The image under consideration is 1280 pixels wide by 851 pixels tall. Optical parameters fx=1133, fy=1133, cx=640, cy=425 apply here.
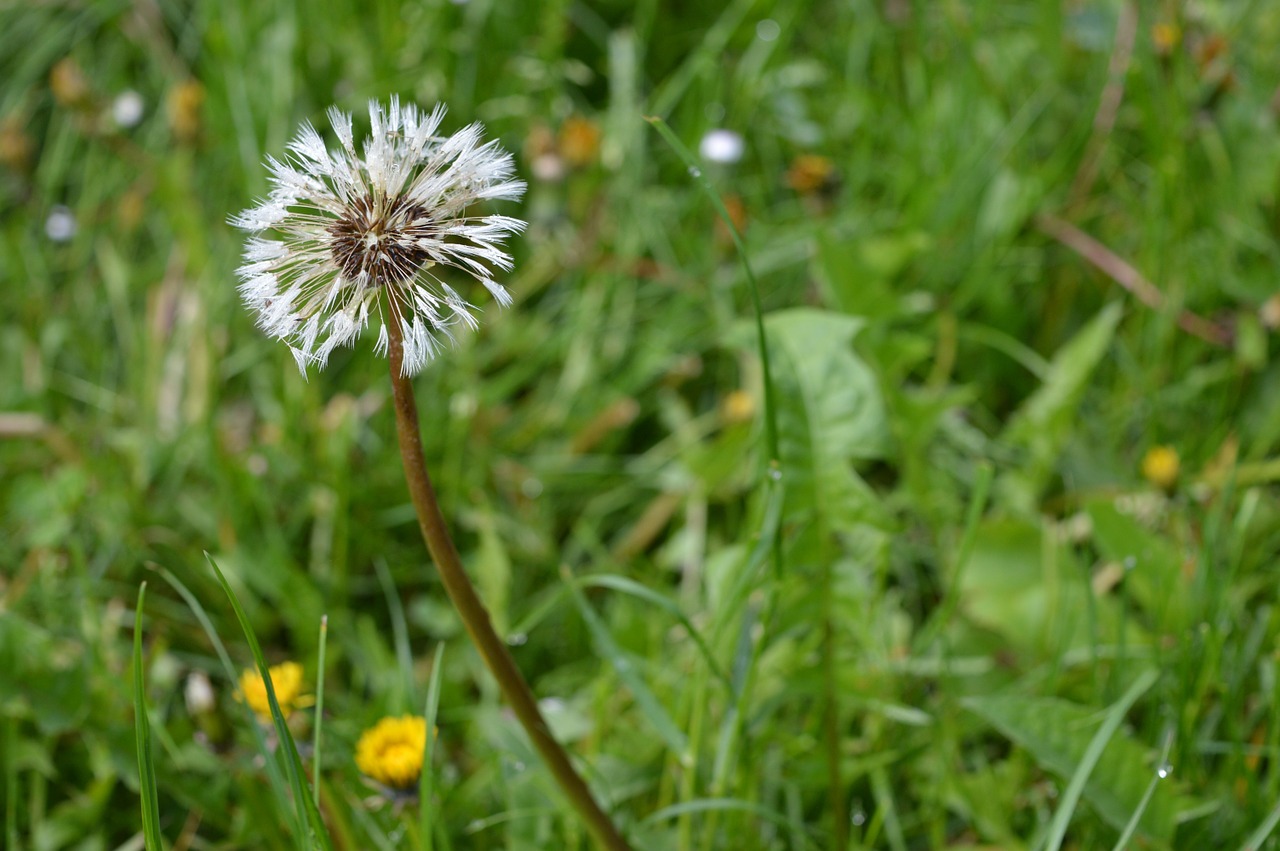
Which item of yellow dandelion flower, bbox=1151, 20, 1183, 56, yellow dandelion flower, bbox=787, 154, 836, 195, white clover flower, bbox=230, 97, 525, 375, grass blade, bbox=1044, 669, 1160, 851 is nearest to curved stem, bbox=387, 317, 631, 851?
white clover flower, bbox=230, 97, 525, 375

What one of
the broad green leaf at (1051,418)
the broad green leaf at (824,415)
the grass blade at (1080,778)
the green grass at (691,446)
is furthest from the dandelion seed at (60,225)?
the grass blade at (1080,778)

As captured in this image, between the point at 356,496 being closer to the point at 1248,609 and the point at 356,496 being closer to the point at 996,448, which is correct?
the point at 996,448

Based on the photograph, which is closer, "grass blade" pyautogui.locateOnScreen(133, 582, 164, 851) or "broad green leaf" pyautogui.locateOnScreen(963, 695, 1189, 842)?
"grass blade" pyautogui.locateOnScreen(133, 582, 164, 851)

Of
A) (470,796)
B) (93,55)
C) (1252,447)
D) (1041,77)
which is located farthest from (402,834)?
(93,55)

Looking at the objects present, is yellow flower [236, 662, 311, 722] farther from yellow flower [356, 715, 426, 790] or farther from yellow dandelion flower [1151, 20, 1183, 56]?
yellow dandelion flower [1151, 20, 1183, 56]

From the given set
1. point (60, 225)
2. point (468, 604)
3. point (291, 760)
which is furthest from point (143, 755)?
→ point (60, 225)
